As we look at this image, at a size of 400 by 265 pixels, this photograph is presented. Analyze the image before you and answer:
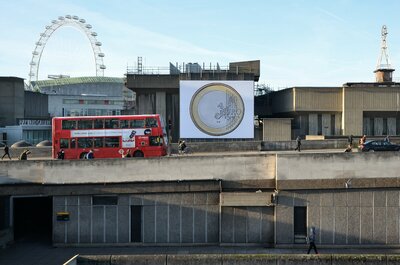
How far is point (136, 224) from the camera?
23344 millimetres

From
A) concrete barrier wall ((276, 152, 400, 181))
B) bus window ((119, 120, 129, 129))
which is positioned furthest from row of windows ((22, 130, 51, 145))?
concrete barrier wall ((276, 152, 400, 181))

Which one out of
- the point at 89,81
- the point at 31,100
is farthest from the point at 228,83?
the point at 89,81

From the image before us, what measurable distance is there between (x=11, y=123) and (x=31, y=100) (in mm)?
9758

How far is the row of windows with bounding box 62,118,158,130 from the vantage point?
1237 inches

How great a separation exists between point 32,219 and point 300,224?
16321mm

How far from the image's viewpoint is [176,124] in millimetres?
52375

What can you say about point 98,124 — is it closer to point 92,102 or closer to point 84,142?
point 84,142

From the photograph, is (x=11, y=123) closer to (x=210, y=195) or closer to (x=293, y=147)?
(x=293, y=147)

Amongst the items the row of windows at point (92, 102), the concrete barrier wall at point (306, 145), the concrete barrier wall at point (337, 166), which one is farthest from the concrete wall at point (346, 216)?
the row of windows at point (92, 102)

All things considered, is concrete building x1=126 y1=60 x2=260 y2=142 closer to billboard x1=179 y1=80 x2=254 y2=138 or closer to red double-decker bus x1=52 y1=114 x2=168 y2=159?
billboard x1=179 y1=80 x2=254 y2=138

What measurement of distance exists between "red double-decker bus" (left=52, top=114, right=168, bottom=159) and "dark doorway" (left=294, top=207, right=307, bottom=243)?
1249 cm

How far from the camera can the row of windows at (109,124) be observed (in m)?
31.4

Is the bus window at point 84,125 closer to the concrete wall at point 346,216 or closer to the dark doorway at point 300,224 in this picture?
the concrete wall at point 346,216

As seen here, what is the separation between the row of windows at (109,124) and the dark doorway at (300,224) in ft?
43.2
